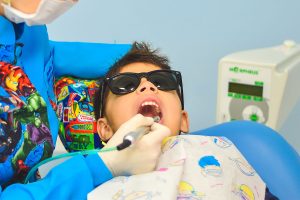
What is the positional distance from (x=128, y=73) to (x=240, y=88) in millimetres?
539

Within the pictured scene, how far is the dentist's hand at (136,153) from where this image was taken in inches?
40.9

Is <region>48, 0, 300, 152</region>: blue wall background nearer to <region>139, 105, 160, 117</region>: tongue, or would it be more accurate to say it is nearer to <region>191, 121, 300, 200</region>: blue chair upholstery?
<region>191, 121, 300, 200</region>: blue chair upholstery

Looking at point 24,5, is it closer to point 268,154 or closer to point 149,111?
point 149,111

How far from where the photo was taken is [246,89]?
5.36 feet

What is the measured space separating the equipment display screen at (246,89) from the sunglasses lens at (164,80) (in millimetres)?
417

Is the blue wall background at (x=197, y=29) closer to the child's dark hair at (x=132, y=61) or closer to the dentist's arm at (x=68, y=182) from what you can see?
the child's dark hair at (x=132, y=61)

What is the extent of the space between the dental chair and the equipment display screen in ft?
0.68

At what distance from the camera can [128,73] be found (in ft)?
4.15

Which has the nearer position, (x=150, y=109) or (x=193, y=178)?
(x=193, y=178)

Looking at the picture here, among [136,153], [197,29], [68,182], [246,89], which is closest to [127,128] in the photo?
[136,153]

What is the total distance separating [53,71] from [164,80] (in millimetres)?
371

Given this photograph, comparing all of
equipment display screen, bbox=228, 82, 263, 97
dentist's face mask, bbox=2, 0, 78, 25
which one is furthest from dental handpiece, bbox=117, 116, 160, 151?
equipment display screen, bbox=228, 82, 263, 97

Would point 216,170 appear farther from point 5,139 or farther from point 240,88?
point 240,88

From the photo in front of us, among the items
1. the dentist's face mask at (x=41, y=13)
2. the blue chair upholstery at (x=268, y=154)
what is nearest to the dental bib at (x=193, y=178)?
the blue chair upholstery at (x=268, y=154)
